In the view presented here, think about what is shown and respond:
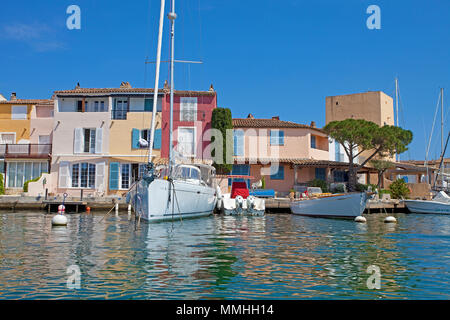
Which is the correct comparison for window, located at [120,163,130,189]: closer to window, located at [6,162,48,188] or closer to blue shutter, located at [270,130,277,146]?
window, located at [6,162,48,188]

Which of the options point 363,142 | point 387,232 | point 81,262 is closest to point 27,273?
point 81,262

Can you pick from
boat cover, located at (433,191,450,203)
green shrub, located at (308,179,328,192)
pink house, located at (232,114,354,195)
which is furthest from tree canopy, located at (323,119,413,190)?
boat cover, located at (433,191,450,203)

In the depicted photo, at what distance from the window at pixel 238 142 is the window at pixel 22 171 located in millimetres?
16184

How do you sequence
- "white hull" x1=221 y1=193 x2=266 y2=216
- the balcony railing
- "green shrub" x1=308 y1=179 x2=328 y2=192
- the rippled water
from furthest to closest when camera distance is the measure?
1. the balcony railing
2. "green shrub" x1=308 y1=179 x2=328 y2=192
3. "white hull" x1=221 y1=193 x2=266 y2=216
4. the rippled water

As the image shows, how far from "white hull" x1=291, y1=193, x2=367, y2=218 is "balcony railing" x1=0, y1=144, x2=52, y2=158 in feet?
74.1

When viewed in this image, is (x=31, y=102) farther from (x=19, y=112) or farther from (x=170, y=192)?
(x=170, y=192)

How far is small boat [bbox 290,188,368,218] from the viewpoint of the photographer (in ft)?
80.8

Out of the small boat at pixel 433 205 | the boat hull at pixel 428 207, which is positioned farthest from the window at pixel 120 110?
the boat hull at pixel 428 207

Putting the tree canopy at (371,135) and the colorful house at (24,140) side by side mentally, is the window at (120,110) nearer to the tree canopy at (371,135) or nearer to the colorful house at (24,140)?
the colorful house at (24,140)

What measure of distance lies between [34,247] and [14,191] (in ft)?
85.3

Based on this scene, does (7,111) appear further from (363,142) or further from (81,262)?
(81,262)

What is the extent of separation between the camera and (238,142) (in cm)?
3909

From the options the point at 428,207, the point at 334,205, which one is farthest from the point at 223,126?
the point at 428,207

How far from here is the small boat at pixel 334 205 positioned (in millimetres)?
24625
